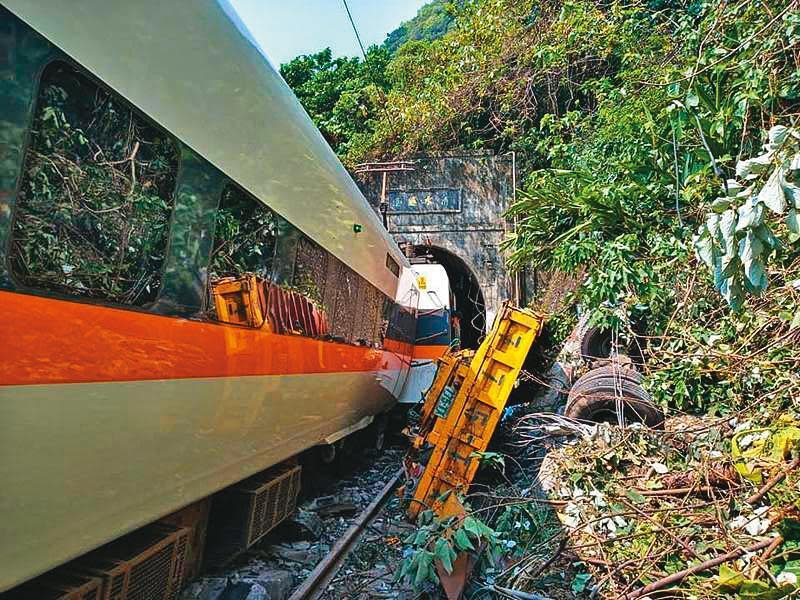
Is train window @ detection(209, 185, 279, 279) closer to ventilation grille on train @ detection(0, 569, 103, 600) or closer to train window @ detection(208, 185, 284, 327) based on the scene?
train window @ detection(208, 185, 284, 327)

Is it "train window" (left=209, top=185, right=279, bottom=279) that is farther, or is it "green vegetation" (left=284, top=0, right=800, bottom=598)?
"train window" (left=209, top=185, right=279, bottom=279)

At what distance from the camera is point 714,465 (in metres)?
3.53

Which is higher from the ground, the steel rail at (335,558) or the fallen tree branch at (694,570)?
the fallen tree branch at (694,570)

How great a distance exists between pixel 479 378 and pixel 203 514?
2.79 meters

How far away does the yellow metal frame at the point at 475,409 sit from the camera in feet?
16.8

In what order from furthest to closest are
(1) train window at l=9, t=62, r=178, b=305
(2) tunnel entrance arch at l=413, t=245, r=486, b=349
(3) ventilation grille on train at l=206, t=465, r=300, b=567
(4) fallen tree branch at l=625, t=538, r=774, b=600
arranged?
(2) tunnel entrance arch at l=413, t=245, r=486, b=349 → (3) ventilation grille on train at l=206, t=465, r=300, b=567 → (4) fallen tree branch at l=625, t=538, r=774, b=600 → (1) train window at l=9, t=62, r=178, b=305

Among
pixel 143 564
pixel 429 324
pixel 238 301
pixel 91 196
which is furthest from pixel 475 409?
pixel 429 324

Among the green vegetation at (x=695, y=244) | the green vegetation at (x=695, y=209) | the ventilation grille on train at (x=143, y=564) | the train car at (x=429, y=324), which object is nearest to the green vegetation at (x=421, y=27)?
the green vegetation at (x=695, y=209)

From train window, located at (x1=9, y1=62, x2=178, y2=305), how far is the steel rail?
2615 mm

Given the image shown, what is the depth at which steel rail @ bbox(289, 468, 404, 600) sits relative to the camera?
3964 mm

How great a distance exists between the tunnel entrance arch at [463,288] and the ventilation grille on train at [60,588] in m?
11.1

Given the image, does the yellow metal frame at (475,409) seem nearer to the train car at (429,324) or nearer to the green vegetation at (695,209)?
the green vegetation at (695,209)

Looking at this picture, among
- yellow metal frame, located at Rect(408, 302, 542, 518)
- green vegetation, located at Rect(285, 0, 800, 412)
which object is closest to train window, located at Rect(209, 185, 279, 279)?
green vegetation, located at Rect(285, 0, 800, 412)

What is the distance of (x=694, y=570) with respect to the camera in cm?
286
